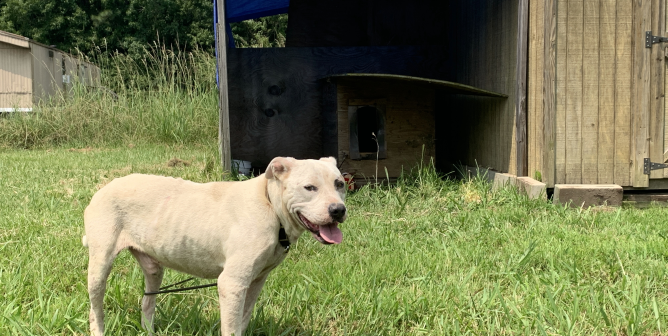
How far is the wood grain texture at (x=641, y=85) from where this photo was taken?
5.59 m

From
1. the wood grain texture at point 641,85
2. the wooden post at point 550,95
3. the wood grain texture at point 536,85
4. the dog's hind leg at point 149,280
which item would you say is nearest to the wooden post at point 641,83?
the wood grain texture at point 641,85

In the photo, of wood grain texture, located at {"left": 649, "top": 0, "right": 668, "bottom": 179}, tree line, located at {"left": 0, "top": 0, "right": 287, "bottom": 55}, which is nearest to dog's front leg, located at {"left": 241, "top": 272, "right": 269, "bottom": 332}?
wood grain texture, located at {"left": 649, "top": 0, "right": 668, "bottom": 179}

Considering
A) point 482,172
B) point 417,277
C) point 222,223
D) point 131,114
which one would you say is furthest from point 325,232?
point 131,114

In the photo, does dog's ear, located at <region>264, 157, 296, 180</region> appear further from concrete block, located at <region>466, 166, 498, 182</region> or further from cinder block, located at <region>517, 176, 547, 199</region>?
concrete block, located at <region>466, 166, 498, 182</region>

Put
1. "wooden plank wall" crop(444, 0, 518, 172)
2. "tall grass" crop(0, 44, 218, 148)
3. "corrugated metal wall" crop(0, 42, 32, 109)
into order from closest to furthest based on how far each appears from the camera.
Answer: "wooden plank wall" crop(444, 0, 518, 172) → "tall grass" crop(0, 44, 218, 148) → "corrugated metal wall" crop(0, 42, 32, 109)

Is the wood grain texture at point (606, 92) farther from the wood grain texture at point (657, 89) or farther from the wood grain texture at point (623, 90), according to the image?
the wood grain texture at point (657, 89)

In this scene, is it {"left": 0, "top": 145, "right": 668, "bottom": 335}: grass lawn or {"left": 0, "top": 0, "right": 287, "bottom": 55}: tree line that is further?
{"left": 0, "top": 0, "right": 287, "bottom": 55}: tree line

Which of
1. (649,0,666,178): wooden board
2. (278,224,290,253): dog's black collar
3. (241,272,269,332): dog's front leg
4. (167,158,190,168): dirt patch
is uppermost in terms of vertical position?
(649,0,666,178): wooden board

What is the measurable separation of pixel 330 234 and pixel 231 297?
0.44 meters

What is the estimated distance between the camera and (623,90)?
5.71m

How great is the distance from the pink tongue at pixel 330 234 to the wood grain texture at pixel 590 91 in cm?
414

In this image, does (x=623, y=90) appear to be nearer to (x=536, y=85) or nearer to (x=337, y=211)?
(x=536, y=85)

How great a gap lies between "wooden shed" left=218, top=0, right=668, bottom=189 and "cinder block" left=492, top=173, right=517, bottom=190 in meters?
0.11

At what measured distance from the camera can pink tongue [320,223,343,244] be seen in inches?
89.7
